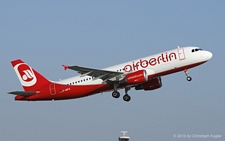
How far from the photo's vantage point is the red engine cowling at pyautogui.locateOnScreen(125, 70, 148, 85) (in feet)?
202

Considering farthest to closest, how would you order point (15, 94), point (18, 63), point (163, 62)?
1. point (18, 63)
2. point (15, 94)
3. point (163, 62)

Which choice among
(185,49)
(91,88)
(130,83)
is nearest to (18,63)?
(91,88)

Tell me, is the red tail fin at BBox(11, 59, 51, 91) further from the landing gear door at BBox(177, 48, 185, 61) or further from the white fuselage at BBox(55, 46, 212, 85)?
the landing gear door at BBox(177, 48, 185, 61)

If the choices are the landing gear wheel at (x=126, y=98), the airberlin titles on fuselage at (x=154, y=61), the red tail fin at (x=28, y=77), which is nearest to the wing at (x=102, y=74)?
the airberlin titles on fuselage at (x=154, y=61)

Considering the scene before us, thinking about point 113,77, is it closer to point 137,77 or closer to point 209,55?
point 137,77

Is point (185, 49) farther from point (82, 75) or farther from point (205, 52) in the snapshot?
point (82, 75)

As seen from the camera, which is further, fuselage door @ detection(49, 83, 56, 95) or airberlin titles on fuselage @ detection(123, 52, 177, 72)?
fuselage door @ detection(49, 83, 56, 95)

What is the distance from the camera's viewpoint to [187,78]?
62.1m

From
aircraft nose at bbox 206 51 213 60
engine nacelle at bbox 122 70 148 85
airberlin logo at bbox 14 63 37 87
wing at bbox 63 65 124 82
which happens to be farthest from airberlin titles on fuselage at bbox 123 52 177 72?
airberlin logo at bbox 14 63 37 87

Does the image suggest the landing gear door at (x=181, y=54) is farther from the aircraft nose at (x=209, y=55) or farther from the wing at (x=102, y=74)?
the wing at (x=102, y=74)

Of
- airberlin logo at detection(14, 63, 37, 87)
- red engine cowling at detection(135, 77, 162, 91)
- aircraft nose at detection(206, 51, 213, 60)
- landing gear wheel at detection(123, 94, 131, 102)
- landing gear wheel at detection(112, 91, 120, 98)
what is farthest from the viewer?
airberlin logo at detection(14, 63, 37, 87)

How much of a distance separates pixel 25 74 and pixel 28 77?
70cm

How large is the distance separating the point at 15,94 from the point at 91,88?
9381 mm

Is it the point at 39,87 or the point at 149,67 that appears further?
the point at 39,87
